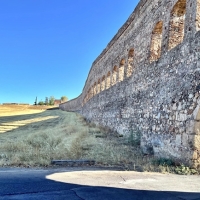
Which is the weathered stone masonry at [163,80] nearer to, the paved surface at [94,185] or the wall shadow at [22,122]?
the paved surface at [94,185]

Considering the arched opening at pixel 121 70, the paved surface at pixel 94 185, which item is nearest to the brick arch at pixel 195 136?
the paved surface at pixel 94 185

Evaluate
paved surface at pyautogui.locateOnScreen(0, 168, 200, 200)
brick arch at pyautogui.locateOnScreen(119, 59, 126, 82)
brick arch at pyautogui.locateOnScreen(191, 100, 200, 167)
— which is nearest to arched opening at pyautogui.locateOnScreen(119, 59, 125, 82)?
brick arch at pyautogui.locateOnScreen(119, 59, 126, 82)

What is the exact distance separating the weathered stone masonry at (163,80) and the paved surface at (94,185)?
1314mm

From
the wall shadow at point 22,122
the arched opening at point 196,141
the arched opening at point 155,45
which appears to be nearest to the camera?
the arched opening at point 196,141

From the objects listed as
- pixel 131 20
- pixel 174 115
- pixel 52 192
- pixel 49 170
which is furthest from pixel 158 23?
pixel 52 192

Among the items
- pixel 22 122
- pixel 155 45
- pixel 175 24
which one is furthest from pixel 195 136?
pixel 22 122

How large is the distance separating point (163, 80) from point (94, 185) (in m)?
4.20

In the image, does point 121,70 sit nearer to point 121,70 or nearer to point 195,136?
point 121,70

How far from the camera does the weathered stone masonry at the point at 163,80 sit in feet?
18.0

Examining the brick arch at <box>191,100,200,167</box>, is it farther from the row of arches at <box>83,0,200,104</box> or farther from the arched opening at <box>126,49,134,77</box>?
the arched opening at <box>126,49,134,77</box>

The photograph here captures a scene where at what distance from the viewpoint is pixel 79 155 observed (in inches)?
263

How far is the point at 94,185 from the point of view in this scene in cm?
392

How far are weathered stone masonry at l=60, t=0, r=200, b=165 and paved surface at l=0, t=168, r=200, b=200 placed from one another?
1.31m

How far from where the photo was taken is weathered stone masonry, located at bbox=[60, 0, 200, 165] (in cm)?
548
